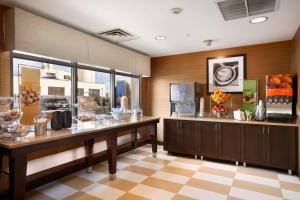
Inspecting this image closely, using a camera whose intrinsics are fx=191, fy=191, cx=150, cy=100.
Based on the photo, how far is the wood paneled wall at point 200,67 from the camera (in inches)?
147

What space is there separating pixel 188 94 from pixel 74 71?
2370mm

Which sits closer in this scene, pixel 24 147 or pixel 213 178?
pixel 24 147

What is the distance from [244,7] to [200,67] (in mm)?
2220

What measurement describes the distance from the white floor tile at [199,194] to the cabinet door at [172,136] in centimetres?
155

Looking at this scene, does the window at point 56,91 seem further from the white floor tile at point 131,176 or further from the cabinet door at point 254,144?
the cabinet door at point 254,144

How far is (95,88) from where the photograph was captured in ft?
12.6

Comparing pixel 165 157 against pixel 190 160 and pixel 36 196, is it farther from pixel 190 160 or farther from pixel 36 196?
pixel 36 196

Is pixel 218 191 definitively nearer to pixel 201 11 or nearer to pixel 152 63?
pixel 201 11

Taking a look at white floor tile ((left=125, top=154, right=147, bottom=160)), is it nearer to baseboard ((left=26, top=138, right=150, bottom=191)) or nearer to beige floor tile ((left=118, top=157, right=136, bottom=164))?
beige floor tile ((left=118, top=157, right=136, bottom=164))

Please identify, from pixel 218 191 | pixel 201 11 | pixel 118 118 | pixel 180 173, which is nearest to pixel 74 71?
pixel 118 118

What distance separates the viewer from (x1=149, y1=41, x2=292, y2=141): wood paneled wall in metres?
3.73

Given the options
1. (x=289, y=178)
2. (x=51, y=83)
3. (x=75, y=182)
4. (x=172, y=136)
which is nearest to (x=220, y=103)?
(x=172, y=136)

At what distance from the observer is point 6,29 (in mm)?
2328

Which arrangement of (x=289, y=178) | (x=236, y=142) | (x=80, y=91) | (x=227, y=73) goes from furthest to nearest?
(x=227, y=73) < (x=236, y=142) < (x=80, y=91) < (x=289, y=178)
